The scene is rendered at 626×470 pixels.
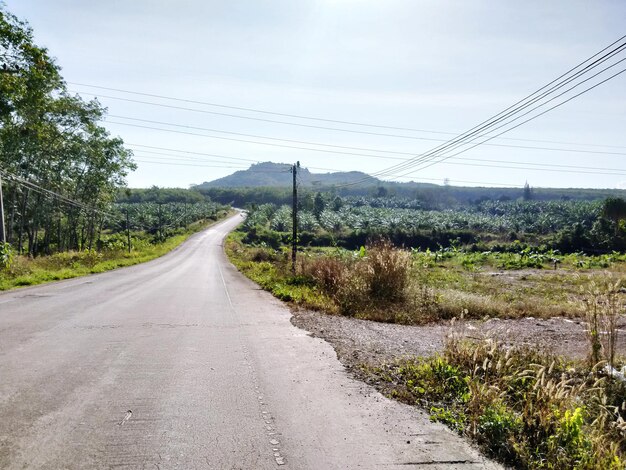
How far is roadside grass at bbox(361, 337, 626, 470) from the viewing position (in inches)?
149

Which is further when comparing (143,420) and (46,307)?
(46,307)

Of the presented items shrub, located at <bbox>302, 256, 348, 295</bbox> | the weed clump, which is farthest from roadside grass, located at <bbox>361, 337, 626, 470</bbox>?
shrub, located at <bbox>302, 256, 348, 295</bbox>

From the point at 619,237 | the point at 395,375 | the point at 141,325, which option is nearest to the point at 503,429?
the point at 395,375

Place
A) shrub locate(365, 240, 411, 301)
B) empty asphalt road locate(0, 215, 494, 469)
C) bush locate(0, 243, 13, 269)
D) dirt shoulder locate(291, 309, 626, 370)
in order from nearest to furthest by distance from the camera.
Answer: empty asphalt road locate(0, 215, 494, 469) → dirt shoulder locate(291, 309, 626, 370) → shrub locate(365, 240, 411, 301) → bush locate(0, 243, 13, 269)

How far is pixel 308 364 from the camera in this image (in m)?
6.73

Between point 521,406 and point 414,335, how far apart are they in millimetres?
4147

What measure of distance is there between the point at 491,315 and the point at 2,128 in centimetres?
2980

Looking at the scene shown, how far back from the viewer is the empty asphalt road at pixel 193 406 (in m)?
3.76

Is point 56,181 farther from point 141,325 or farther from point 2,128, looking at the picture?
point 141,325

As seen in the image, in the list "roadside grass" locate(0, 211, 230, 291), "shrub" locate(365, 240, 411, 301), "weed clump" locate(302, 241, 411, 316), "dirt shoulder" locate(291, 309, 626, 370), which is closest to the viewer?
"dirt shoulder" locate(291, 309, 626, 370)

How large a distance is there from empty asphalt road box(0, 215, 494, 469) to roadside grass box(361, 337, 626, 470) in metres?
0.31

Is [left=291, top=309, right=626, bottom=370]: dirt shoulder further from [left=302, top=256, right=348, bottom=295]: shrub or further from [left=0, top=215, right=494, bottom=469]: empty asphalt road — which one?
[left=302, top=256, right=348, bottom=295]: shrub

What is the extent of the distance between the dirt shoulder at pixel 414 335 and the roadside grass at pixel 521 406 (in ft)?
1.56

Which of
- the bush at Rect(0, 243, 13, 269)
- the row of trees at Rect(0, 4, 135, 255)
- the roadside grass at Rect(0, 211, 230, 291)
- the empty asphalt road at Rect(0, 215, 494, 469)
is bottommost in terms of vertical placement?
the roadside grass at Rect(0, 211, 230, 291)
